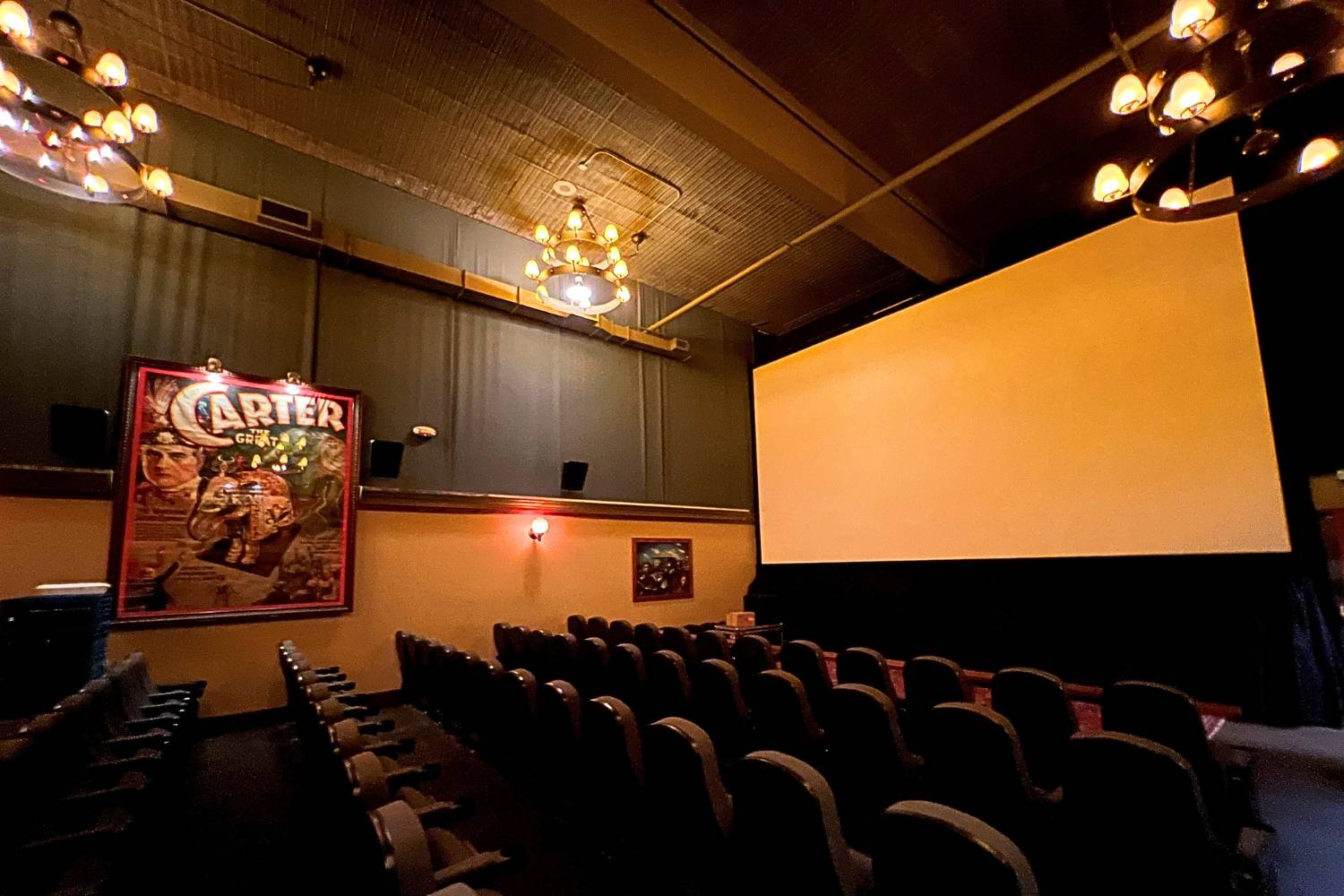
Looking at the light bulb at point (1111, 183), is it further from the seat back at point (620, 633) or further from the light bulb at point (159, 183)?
the light bulb at point (159, 183)

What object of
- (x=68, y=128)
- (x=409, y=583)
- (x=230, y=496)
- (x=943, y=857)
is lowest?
(x=943, y=857)

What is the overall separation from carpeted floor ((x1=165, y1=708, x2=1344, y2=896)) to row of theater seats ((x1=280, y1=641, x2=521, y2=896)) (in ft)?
0.81

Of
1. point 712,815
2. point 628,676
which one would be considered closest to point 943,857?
point 712,815

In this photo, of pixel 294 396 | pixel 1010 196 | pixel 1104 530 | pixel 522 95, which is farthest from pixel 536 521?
pixel 1010 196

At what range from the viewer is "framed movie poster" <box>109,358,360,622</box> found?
4863 mm

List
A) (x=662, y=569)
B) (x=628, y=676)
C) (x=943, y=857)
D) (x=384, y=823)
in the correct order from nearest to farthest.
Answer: (x=943, y=857)
(x=384, y=823)
(x=628, y=676)
(x=662, y=569)

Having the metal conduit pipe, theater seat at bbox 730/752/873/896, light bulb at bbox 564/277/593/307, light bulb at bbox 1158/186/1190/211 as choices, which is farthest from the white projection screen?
theater seat at bbox 730/752/873/896

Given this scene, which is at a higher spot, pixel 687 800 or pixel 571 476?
pixel 571 476

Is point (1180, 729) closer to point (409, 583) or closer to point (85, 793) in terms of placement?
point (85, 793)

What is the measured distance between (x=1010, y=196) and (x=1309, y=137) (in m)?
3.59

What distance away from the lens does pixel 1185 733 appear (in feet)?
7.52

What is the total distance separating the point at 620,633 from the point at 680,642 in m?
1.07

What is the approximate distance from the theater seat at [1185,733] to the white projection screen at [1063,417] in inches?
135

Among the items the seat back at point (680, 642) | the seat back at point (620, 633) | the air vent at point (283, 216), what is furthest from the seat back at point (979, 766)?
the air vent at point (283, 216)
